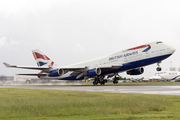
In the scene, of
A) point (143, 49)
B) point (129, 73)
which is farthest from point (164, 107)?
point (129, 73)

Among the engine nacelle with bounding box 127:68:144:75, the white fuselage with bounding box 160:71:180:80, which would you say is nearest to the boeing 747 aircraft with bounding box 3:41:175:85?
the engine nacelle with bounding box 127:68:144:75

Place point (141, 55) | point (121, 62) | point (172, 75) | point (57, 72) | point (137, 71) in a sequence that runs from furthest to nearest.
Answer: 1. point (172, 75)
2. point (137, 71)
3. point (57, 72)
4. point (121, 62)
5. point (141, 55)

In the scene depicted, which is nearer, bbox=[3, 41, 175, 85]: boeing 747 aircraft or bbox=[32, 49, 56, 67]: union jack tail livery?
bbox=[3, 41, 175, 85]: boeing 747 aircraft

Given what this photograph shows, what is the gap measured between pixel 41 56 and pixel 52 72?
37.1 ft

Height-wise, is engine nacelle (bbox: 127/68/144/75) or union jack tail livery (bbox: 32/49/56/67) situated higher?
union jack tail livery (bbox: 32/49/56/67)

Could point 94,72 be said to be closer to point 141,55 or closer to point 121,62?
point 121,62

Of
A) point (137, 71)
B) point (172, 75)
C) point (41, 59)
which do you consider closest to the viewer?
point (137, 71)

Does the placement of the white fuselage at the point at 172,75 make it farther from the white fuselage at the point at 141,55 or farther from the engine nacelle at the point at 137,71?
the white fuselage at the point at 141,55

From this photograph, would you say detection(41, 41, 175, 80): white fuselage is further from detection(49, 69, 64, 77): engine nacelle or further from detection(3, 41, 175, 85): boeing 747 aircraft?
detection(49, 69, 64, 77): engine nacelle

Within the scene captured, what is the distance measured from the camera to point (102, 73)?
148 feet

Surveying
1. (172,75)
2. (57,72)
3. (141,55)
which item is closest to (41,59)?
(57,72)

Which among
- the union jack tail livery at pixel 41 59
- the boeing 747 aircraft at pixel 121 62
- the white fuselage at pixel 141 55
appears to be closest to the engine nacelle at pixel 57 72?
the boeing 747 aircraft at pixel 121 62

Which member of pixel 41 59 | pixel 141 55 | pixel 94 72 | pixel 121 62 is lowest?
pixel 94 72

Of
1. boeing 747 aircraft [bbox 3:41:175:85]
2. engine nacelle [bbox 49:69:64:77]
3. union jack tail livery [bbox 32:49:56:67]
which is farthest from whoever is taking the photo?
union jack tail livery [bbox 32:49:56:67]
